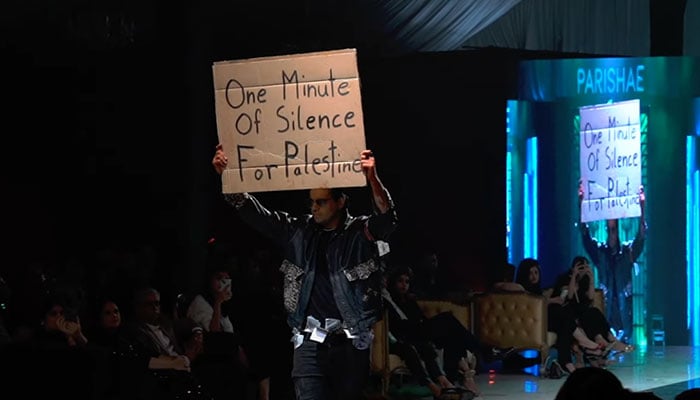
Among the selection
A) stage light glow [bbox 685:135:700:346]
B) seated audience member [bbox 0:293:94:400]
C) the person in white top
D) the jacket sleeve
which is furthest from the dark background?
seated audience member [bbox 0:293:94:400]

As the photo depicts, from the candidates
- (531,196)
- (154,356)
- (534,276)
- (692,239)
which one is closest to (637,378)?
(534,276)

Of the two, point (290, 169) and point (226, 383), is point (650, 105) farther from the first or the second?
point (290, 169)

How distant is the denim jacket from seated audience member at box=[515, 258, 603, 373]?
6650 mm

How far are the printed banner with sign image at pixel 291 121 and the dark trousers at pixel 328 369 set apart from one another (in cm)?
68

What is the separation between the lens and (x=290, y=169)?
6730 mm

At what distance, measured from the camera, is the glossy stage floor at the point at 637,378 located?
454 inches

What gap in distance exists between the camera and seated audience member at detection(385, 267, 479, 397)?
1086 centimetres

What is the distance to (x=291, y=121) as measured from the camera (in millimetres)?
6781

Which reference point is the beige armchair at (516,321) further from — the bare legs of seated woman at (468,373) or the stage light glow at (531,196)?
the stage light glow at (531,196)

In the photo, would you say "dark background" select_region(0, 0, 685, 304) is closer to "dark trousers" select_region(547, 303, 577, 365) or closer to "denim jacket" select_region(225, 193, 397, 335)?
"dark trousers" select_region(547, 303, 577, 365)

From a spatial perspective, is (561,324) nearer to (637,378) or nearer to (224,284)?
(637,378)

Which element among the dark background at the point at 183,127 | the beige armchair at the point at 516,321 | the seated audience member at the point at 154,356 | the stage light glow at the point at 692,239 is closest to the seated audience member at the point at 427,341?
the beige armchair at the point at 516,321

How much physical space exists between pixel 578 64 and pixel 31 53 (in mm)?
5685

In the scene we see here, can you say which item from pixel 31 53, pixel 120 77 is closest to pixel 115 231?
pixel 120 77
